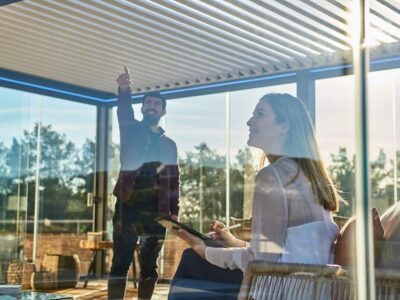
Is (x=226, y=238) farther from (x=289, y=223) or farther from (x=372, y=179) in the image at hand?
(x=372, y=179)

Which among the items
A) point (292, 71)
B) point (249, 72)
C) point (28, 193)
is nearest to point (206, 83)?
point (249, 72)

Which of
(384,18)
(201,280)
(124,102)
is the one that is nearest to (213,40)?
(124,102)

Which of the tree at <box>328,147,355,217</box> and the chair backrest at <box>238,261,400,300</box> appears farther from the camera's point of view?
the tree at <box>328,147,355,217</box>

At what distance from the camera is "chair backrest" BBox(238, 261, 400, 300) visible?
1935 millimetres

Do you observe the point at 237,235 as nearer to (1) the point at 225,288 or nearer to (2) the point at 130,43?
(1) the point at 225,288

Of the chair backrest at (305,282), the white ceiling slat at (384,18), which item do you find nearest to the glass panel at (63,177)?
the white ceiling slat at (384,18)

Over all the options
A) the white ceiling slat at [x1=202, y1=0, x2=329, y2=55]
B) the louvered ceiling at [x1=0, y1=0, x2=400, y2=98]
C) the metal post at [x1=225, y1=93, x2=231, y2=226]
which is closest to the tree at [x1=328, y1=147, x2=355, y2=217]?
the louvered ceiling at [x1=0, y1=0, x2=400, y2=98]

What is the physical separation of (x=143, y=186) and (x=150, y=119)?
0.57 metres

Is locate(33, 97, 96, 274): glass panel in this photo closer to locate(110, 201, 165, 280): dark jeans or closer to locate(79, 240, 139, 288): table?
locate(79, 240, 139, 288): table

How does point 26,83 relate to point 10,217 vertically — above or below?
above

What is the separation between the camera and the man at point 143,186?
470cm

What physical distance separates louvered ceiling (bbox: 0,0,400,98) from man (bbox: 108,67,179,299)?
231mm

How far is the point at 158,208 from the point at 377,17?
2.75 m

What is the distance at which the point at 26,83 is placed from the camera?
6.18 m
